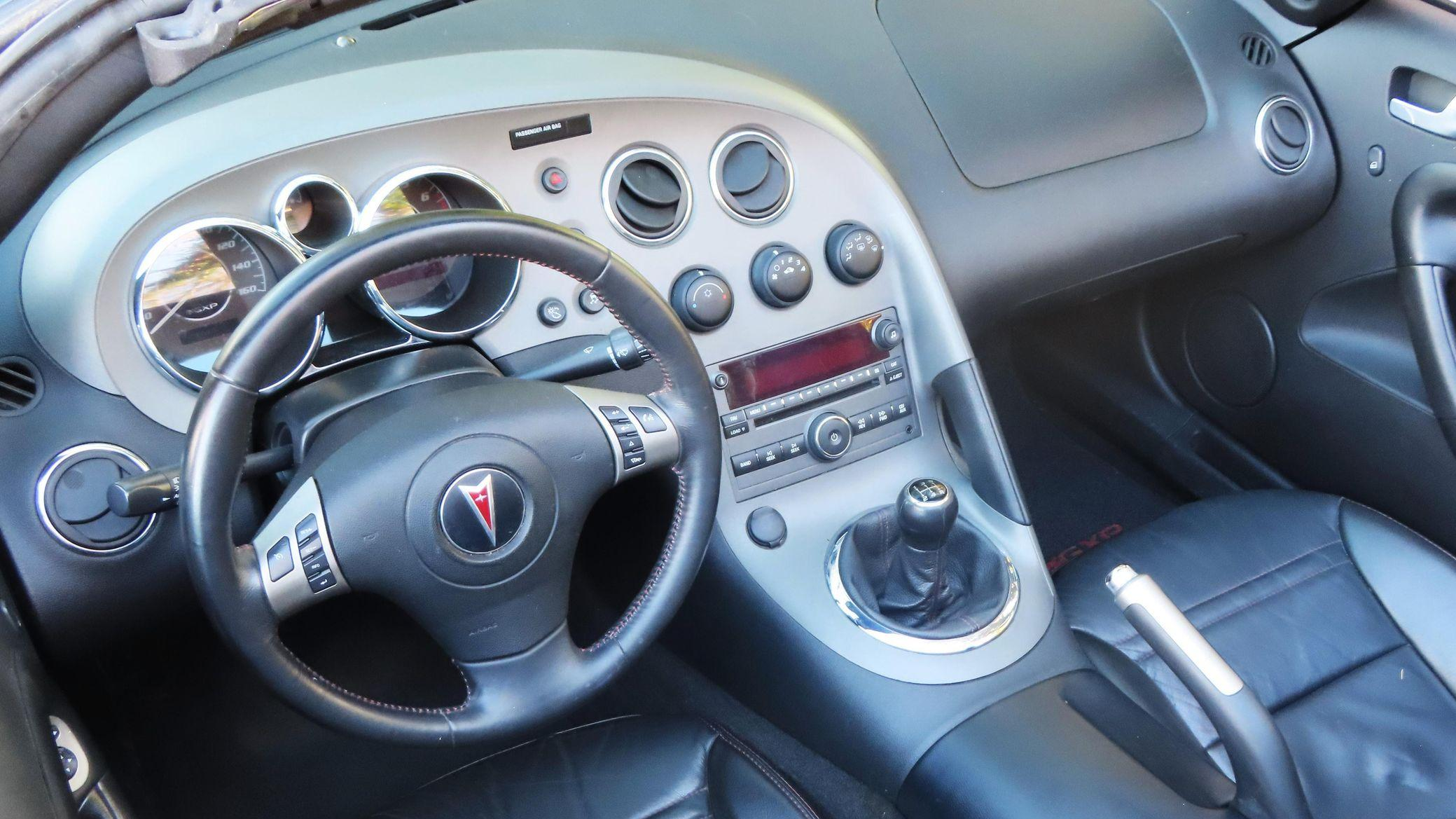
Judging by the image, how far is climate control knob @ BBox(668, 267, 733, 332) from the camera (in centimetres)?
132

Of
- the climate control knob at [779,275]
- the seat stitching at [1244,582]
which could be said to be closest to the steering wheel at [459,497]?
the climate control knob at [779,275]

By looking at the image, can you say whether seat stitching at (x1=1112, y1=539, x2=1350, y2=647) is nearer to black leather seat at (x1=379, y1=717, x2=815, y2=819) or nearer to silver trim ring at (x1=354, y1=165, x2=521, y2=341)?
black leather seat at (x1=379, y1=717, x2=815, y2=819)

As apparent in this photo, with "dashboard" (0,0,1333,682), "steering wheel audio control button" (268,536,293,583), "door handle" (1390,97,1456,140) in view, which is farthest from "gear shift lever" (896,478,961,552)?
"door handle" (1390,97,1456,140)

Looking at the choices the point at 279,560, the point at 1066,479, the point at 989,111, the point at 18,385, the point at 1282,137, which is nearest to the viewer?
the point at 279,560

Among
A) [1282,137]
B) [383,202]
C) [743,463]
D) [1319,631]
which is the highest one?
[383,202]

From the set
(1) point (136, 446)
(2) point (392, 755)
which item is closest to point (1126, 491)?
(2) point (392, 755)

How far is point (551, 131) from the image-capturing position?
4.08ft

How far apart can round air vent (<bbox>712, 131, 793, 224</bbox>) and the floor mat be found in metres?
0.97

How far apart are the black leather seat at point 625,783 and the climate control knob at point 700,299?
0.45m

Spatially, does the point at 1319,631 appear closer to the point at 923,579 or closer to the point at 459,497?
the point at 923,579

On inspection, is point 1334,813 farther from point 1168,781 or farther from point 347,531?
point 347,531

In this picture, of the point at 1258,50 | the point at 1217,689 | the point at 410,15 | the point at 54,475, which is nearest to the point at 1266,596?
the point at 1217,689

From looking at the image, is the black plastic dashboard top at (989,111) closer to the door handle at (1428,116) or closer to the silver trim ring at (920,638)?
the door handle at (1428,116)

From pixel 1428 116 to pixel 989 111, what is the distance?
650 millimetres
